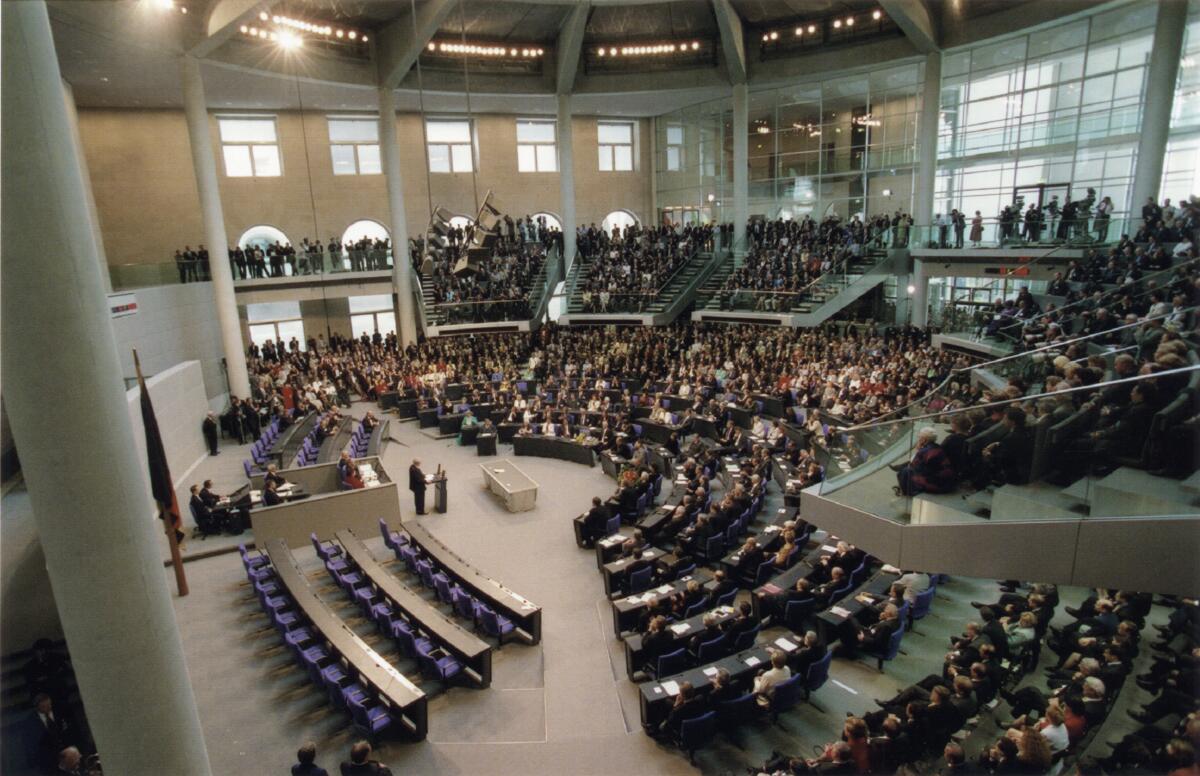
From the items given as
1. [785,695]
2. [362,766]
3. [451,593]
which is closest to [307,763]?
[362,766]

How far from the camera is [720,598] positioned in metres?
9.03

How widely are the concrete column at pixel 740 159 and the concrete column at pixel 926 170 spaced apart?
242 inches

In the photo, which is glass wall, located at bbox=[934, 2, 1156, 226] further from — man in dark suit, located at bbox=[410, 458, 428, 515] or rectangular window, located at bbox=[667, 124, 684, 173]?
man in dark suit, located at bbox=[410, 458, 428, 515]

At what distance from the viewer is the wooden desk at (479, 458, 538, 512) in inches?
514

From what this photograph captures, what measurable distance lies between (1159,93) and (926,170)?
257 inches

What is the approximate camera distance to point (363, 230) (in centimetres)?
2884

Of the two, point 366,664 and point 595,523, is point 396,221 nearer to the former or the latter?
point 595,523

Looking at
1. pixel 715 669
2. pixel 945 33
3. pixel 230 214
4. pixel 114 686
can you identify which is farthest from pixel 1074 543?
pixel 230 214

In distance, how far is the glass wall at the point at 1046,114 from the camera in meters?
17.4

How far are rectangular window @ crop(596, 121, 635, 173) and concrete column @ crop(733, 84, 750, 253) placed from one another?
27.2 ft

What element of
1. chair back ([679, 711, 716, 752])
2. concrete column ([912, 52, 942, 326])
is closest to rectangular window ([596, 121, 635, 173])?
concrete column ([912, 52, 942, 326])

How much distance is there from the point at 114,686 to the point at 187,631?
6841mm

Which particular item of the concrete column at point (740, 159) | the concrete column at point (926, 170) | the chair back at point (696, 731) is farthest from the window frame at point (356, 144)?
the chair back at point (696, 731)

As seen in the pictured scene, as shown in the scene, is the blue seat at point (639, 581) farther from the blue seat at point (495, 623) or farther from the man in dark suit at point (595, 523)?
the man in dark suit at point (595, 523)
